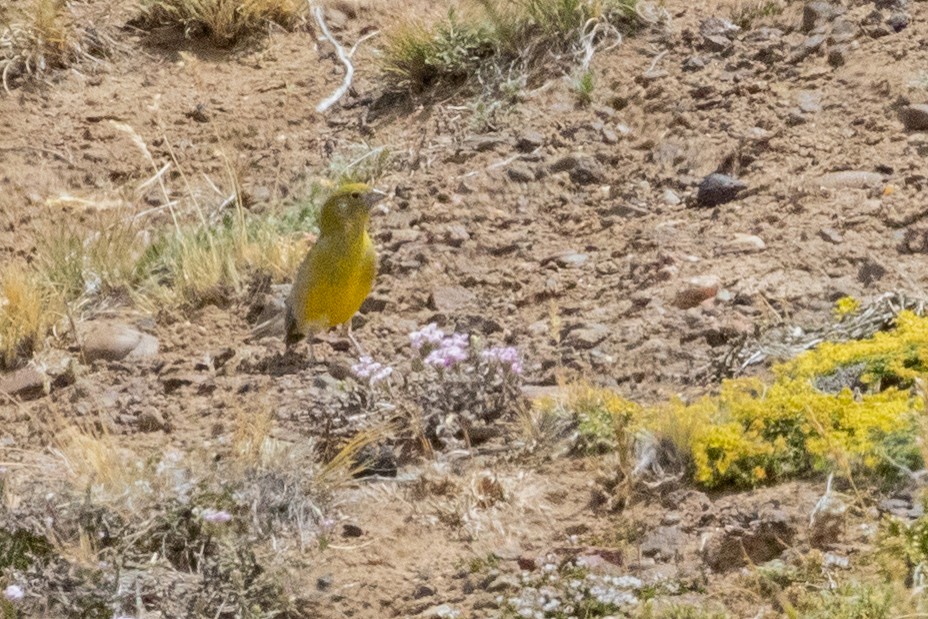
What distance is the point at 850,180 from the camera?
6586mm

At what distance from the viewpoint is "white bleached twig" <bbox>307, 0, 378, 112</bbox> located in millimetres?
8961

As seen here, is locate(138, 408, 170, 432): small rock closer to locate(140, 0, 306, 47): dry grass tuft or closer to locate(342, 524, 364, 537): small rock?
locate(342, 524, 364, 537): small rock

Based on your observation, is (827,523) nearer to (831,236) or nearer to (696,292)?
(696,292)

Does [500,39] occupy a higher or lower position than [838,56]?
lower

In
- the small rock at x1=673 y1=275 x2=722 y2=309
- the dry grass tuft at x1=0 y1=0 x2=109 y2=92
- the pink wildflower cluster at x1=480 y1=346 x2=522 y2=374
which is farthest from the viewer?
the dry grass tuft at x1=0 y1=0 x2=109 y2=92

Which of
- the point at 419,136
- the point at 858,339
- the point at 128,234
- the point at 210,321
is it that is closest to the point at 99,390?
the point at 210,321

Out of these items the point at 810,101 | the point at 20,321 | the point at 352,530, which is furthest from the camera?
the point at 810,101

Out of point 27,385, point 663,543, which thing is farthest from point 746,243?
point 27,385

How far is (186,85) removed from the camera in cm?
935

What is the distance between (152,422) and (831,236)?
2.79 metres

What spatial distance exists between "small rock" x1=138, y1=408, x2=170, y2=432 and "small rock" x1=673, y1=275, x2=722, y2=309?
206 centimetres

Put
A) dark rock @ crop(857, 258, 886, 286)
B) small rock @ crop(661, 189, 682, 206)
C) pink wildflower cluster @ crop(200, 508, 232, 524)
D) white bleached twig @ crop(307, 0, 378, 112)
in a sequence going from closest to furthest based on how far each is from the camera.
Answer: pink wildflower cluster @ crop(200, 508, 232, 524) < dark rock @ crop(857, 258, 886, 286) < small rock @ crop(661, 189, 682, 206) < white bleached twig @ crop(307, 0, 378, 112)

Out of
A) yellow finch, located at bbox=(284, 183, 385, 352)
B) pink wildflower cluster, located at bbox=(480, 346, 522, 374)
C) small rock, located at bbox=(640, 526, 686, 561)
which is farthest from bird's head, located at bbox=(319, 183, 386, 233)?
small rock, located at bbox=(640, 526, 686, 561)

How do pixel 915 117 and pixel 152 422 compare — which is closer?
pixel 152 422
